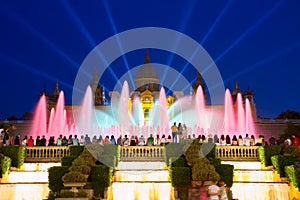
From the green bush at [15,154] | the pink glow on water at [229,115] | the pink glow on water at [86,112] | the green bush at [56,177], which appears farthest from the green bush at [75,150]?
the pink glow on water at [86,112]

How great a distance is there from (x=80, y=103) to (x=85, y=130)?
588 inches

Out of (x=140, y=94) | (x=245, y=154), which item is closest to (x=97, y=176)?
(x=245, y=154)

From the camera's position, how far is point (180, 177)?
1819cm

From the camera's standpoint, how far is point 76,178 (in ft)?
51.9

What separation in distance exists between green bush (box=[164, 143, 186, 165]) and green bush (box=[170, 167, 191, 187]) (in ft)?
9.40

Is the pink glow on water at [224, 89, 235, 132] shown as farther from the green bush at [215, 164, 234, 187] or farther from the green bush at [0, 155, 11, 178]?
the green bush at [0, 155, 11, 178]

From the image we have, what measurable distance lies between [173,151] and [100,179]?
18.2ft

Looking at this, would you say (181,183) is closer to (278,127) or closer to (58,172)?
(58,172)

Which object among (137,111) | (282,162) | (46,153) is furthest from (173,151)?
(137,111)

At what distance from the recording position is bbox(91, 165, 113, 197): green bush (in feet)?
58.1

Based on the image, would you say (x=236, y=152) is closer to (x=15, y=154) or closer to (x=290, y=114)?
(x=15, y=154)

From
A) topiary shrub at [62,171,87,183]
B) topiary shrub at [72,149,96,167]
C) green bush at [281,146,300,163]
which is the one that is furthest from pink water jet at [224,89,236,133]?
topiary shrub at [62,171,87,183]

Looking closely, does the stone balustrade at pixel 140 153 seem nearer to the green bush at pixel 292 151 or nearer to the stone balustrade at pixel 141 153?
the stone balustrade at pixel 141 153

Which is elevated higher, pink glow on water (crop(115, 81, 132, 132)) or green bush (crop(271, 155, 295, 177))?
pink glow on water (crop(115, 81, 132, 132))
